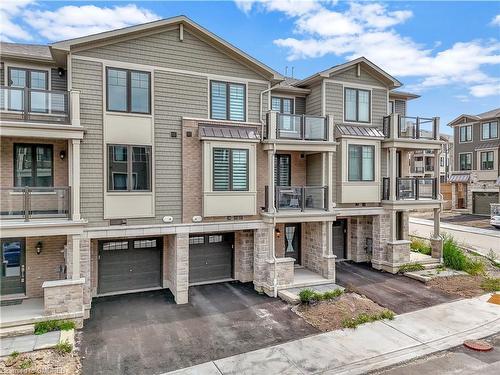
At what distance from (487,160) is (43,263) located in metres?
37.7

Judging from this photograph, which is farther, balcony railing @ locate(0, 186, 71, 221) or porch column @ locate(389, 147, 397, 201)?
porch column @ locate(389, 147, 397, 201)

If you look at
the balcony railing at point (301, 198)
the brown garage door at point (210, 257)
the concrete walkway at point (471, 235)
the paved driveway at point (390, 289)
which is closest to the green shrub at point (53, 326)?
the brown garage door at point (210, 257)

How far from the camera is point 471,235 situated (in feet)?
77.4

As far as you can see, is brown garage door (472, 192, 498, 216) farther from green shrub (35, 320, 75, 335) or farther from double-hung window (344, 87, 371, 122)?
green shrub (35, 320, 75, 335)

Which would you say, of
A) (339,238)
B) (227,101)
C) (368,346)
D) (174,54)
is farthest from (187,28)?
(339,238)

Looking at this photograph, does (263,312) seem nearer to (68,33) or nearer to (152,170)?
(152,170)

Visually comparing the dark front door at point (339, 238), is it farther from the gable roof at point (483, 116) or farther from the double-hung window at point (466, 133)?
the double-hung window at point (466, 133)

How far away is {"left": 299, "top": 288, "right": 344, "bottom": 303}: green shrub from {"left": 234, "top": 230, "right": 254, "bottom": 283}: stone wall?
2676 millimetres

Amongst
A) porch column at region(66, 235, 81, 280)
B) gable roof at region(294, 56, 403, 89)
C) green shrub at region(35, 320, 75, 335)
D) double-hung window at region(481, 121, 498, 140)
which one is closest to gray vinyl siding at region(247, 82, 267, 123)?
gable roof at region(294, 56, 403, 89)

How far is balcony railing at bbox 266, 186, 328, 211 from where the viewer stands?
12852 mm

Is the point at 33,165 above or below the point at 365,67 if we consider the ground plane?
below

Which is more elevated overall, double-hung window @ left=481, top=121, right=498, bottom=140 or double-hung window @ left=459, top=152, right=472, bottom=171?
double-hung window @ left=481, top=121, right=498, bottom=140

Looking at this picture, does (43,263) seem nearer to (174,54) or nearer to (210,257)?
(210,257)

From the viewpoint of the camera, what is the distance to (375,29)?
14.4m
